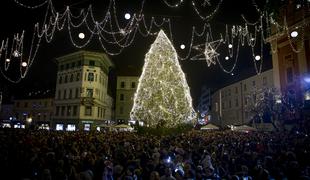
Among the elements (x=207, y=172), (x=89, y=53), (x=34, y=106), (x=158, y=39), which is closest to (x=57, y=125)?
(x=89, y=53)

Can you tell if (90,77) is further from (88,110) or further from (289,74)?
(289,74)

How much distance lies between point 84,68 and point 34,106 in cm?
2877

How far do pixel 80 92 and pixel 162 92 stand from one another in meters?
27.4

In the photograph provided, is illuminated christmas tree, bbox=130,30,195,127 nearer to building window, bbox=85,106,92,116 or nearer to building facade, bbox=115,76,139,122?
building window, bbox=85,106,92,116

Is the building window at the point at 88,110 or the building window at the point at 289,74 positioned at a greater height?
the building window at the point at 289,74

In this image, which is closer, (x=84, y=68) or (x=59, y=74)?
(x=84, y=68)

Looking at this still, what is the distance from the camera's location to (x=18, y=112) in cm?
7950

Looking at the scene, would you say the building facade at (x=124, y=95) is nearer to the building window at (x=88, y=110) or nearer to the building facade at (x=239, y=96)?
the building window at (x=88, y=110)

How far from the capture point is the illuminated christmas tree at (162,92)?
31547mm

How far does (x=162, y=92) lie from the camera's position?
32.0 meters

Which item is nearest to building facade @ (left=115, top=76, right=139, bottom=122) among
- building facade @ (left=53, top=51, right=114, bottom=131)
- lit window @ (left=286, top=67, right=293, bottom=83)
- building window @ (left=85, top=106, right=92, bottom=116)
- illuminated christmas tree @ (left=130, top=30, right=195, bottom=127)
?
building facade @ (left=53, top=51, right=114, bottom=131)

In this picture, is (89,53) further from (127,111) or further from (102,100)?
(127,111)

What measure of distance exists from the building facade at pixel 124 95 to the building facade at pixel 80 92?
13.3m

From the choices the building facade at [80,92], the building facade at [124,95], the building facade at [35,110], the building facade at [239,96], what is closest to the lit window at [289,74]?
the building facade at [239,96]
